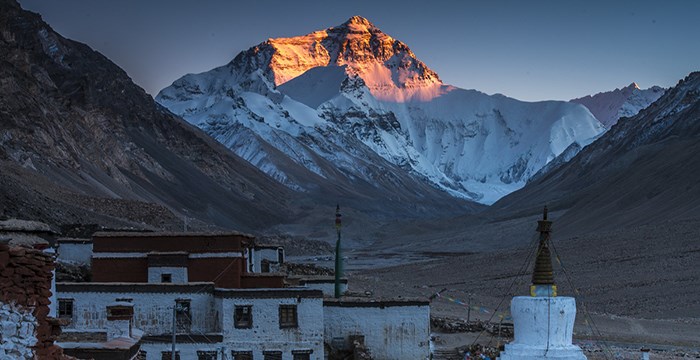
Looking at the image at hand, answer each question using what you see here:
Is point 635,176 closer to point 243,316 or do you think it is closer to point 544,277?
point 243,316

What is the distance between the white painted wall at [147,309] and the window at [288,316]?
55.6 inches

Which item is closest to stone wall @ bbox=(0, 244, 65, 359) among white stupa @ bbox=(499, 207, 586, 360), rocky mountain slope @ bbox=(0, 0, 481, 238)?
white stupa @ bbox=(499, 207, 586, 360)

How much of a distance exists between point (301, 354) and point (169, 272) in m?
4.48

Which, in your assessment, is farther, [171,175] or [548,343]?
[171,175]

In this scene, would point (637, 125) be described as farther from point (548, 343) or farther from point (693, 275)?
point (548, 343)

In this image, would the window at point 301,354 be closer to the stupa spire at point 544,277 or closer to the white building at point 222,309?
the white building at point 222,309

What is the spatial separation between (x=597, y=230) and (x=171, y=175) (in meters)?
60.2

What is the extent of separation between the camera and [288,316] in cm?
2217

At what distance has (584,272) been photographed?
61.8 m

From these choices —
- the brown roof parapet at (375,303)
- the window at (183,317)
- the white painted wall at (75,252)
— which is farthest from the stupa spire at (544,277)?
the white painted wall at (75,252)

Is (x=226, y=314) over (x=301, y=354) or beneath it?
over

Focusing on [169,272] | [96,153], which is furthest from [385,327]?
[96,153]

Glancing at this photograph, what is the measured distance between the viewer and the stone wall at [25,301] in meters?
6.87

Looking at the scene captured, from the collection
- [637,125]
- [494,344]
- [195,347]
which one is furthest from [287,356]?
[637,125]
